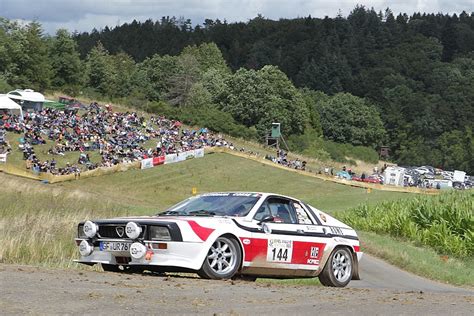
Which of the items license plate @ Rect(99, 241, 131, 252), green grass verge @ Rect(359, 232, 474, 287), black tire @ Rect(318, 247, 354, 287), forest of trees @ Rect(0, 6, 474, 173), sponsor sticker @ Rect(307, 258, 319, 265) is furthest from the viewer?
forest of trees @ Rect(0, 6, 474, 173)

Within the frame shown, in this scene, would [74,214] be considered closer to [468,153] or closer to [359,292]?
[359,292]

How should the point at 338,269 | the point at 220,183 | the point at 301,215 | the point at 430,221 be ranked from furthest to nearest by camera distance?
the point at 220,183 < the point at 430,221 < the point at 338,269 < the point at 301,215

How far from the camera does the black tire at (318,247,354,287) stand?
1350 centimetres

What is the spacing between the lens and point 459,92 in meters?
171

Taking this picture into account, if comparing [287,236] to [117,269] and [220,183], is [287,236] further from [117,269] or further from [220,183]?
[220,183]

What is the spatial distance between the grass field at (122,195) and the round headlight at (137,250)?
2.30 meters

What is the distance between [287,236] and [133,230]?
2.57 meters

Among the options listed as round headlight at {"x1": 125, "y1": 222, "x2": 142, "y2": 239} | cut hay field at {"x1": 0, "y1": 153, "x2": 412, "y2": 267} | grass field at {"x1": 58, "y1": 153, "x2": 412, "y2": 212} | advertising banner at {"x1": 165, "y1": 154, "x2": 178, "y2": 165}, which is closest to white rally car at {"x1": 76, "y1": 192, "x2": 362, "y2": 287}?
round headlight at {"x1": 125, "y1": 222, "x2": 142, "y2": 239}

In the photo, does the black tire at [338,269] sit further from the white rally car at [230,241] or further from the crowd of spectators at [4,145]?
the crowd of spectators at [4,145]

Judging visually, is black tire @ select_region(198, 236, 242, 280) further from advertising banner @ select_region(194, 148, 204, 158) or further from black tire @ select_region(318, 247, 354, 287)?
advertising banner @ select_region(194, 148, 204, 158)

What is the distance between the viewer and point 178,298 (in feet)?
30.7

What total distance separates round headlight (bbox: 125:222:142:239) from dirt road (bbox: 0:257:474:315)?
55 centimetres

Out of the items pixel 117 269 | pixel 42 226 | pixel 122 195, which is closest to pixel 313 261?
pixel 117 269

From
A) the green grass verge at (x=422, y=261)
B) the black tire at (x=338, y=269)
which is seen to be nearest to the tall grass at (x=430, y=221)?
the green grass verge at (x=422, y=261)
